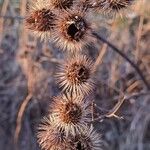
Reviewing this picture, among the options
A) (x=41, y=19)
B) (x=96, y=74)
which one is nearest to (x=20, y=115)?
(x=96, y=74)

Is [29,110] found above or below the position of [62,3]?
below

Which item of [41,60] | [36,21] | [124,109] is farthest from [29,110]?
[36,21]

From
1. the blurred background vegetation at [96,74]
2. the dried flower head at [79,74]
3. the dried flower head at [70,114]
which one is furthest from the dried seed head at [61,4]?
the blurred background vegetation at [96,74]

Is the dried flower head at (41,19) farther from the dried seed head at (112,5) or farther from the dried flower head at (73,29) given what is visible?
the dried seed head at (112,5)

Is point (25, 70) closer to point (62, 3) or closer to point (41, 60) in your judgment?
point (41, 60)

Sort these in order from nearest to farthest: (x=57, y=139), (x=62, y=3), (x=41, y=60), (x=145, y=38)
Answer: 1. (x=57, y=139)
2. (x=62, y=3)
3. (x=41, y=60)
4. (x=145, y=38)

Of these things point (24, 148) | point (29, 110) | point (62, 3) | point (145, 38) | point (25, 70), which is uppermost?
point (62, 3)

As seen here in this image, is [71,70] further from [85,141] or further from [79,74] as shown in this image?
[85,141]
